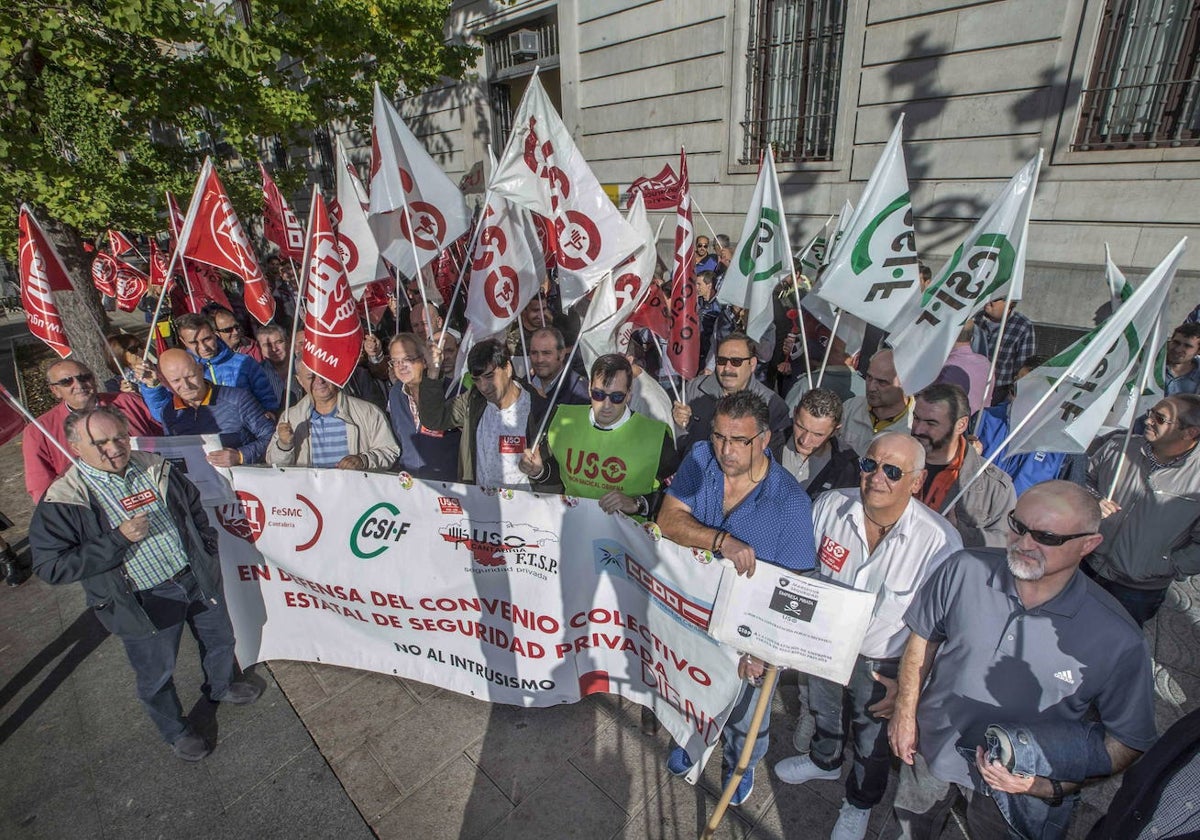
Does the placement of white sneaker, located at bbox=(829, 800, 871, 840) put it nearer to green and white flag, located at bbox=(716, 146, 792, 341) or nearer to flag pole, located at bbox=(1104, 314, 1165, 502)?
flag pole, located at bbox=(1104, 314, 1165, 502)

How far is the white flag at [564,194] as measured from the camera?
13.1 ft

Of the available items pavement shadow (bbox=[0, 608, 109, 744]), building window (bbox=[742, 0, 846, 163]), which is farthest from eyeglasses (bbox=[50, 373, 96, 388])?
building window (bbox=[742, 0, 846, 163])

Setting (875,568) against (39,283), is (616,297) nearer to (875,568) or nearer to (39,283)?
(875,568)

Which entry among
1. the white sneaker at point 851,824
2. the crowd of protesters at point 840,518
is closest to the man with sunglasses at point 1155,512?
the crowd of protesters at point 840,518

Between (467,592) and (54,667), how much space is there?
312cm

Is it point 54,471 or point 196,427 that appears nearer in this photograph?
point 54,471

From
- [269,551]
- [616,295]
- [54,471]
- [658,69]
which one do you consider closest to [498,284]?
[616,295]

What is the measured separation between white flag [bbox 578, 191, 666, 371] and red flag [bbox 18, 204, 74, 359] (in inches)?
139

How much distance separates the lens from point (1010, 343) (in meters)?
6.03

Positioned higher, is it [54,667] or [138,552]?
[138,552]

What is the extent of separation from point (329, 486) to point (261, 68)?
6515 mm

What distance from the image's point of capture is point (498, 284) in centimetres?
426

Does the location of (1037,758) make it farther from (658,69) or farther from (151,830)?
(658,69)

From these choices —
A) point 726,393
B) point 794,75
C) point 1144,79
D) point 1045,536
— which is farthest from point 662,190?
point 1045,536
